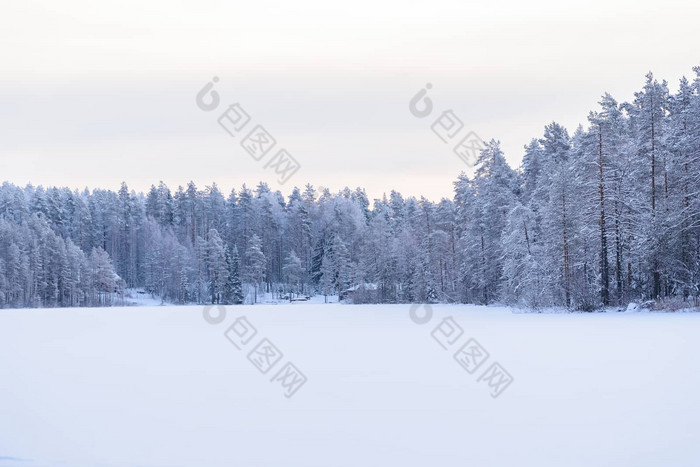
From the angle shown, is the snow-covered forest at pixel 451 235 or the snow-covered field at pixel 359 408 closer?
the snow-covered field at pixel 359 408

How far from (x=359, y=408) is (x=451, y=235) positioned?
62316mm

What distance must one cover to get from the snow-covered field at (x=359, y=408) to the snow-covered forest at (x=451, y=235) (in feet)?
69.9

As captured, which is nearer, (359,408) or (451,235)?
(359,408)

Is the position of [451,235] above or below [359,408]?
above

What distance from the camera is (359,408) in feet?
34.1

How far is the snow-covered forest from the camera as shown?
1483 inches

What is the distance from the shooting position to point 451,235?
71.6 meters

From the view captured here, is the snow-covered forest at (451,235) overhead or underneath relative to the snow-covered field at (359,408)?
overhead

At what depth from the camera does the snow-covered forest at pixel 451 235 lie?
3766 cm

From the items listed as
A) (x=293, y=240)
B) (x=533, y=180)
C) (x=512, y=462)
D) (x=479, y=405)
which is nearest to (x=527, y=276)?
(x=533, y=180)

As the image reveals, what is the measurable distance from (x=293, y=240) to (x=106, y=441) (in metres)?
92.8

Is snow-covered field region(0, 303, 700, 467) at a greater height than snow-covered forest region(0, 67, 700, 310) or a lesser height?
lesser

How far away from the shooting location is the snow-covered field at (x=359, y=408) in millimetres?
7805

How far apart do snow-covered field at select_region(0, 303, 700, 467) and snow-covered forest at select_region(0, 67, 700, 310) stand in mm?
21307
